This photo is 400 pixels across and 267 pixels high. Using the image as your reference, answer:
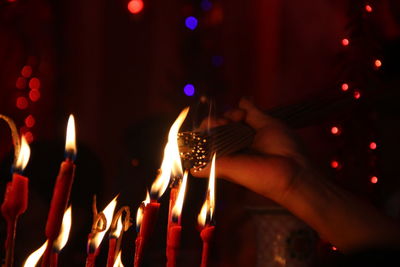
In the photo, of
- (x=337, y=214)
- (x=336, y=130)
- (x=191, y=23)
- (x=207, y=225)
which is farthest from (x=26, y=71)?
(x=207, y=225)

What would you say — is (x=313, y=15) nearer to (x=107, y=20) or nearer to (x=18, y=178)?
(x=107, y=20)

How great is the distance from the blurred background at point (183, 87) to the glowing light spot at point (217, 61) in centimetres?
1

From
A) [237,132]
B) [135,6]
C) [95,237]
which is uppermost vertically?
[135,6]

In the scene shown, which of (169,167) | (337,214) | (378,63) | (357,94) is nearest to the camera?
(169,167)

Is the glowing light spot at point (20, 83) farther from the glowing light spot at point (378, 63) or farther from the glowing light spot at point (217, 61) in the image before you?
the glowing light spot at point (378, 63)

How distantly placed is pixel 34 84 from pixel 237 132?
72.0 inches

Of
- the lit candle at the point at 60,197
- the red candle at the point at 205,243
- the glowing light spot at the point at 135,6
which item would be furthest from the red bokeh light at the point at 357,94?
the glowing light spot at the point at 135,6

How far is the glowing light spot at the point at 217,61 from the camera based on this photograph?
3.04m

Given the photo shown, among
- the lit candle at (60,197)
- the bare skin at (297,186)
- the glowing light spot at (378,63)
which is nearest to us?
the lit candle at (60,197)

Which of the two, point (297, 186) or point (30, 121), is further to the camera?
point (30, 121)

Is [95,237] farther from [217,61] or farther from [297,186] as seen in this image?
[217,61]

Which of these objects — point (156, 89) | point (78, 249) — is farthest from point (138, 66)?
point (78, 249)

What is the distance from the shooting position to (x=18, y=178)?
0.56 m

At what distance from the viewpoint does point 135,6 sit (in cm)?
331
